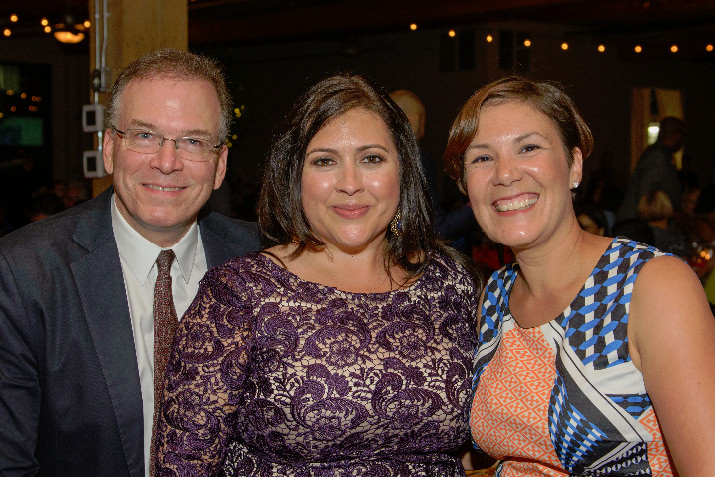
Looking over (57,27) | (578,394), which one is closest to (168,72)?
(578,394)

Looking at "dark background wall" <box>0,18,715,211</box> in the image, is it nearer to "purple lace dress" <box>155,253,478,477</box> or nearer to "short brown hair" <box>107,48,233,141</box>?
"short brown hair" <box>107,48,233,141</box>

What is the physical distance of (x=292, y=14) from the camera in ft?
34.2

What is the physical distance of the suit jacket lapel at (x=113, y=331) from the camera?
201 cm

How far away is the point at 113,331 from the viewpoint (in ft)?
6.72

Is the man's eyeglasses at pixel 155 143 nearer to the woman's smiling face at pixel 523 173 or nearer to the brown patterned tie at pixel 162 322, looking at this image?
the brown patterned tie at pixel 162 322

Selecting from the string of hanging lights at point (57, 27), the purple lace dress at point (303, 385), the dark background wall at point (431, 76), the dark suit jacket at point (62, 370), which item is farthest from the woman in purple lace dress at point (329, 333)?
the string of hanging lights at point (57, 27)

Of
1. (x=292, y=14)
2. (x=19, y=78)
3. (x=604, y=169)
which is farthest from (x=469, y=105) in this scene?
(x=19, y=78)

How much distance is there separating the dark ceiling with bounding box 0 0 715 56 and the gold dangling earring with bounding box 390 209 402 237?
6874 mm

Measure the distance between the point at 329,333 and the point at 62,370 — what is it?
74 centimetres

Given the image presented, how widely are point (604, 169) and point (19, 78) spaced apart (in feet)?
33.5

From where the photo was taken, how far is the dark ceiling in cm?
927

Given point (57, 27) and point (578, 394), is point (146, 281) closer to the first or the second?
point (578, 394)

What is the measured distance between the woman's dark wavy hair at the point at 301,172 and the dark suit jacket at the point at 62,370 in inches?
21.0

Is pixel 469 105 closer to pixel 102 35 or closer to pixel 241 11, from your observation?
pixel 102 35
